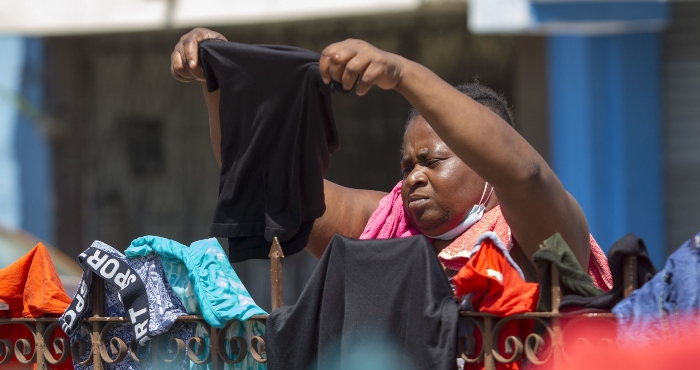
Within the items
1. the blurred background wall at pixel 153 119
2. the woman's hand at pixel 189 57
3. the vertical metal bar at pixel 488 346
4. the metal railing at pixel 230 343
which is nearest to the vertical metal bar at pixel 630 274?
the metal railing at pixel 230 343

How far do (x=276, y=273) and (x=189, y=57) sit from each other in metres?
0.63

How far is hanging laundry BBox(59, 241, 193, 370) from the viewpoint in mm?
2551

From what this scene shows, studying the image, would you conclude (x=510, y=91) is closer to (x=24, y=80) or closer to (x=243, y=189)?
(x=24, y=80)

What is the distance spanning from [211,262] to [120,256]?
0.27 m

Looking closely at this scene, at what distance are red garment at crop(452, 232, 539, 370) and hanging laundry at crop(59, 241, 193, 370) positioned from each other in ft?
2.57

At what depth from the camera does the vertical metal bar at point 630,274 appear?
82.0 inches

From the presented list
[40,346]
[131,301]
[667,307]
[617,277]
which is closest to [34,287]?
[40,346]

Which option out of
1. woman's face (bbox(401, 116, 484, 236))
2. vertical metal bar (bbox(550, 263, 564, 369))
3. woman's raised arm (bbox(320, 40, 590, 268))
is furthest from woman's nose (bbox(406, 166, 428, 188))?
vertical metal bar (bbox(550, 263, 564, 369))

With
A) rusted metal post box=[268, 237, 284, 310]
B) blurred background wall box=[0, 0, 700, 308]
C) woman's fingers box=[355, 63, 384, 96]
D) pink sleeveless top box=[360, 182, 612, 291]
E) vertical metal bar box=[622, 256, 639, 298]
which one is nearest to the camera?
vertical metal bar box=[622, 256, 639, 298]

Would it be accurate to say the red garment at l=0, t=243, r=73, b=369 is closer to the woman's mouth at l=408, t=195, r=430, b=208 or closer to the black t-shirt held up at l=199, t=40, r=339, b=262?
the black t-shirt held up at l=199, t=40, r=339, b=262

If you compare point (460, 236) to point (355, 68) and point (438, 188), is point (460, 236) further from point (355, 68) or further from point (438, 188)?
point (355, 68)

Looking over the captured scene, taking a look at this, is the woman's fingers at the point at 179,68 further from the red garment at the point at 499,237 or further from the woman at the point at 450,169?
the red garment at the point at 499,237

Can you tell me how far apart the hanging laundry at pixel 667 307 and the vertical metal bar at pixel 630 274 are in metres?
0.04

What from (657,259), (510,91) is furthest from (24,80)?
(657,259)
